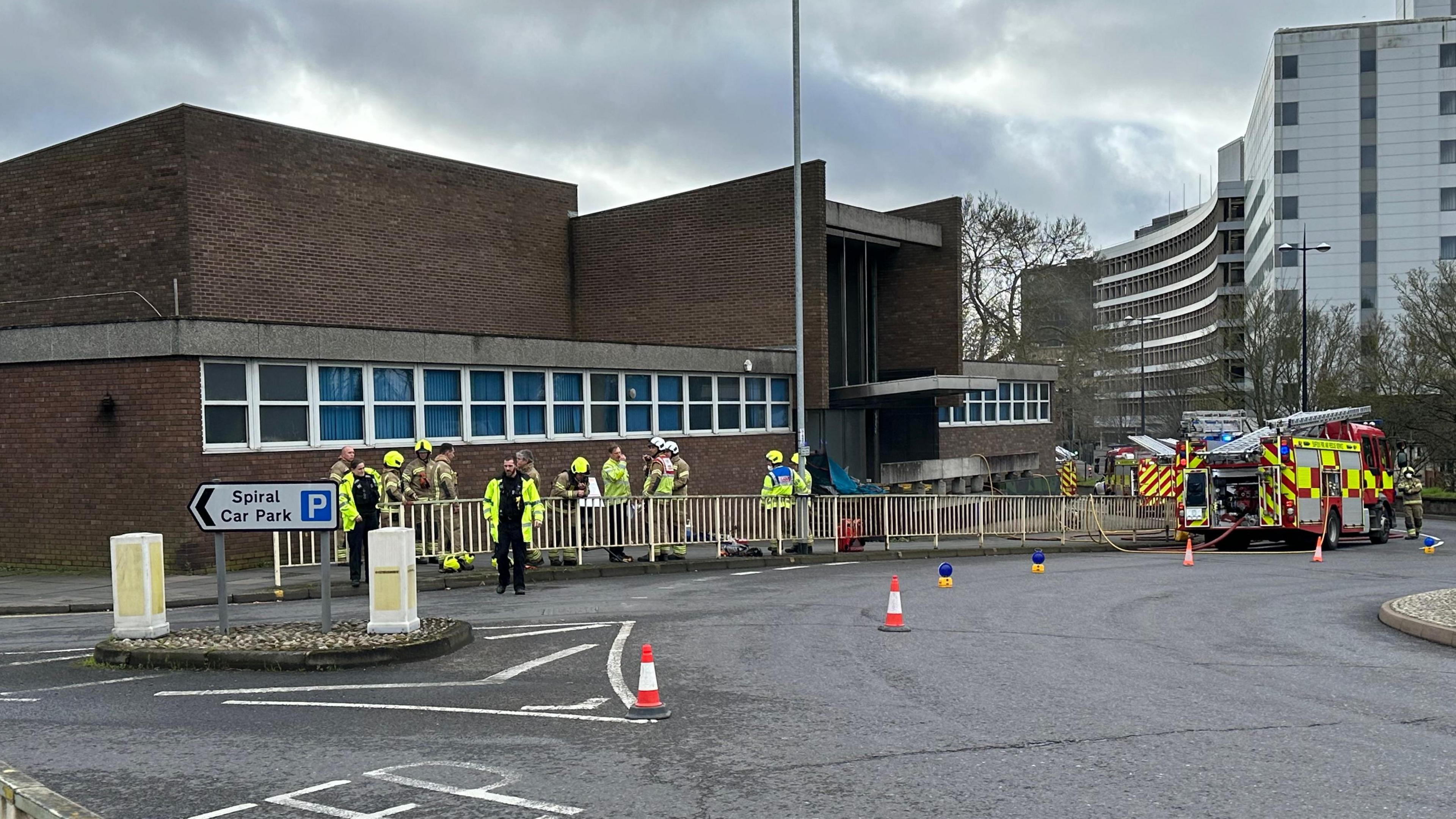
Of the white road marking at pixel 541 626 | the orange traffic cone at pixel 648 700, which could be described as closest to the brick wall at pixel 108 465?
the white road marking at pixel 541 626

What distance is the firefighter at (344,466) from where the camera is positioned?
56.4 feet

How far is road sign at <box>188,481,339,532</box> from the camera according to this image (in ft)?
38.4

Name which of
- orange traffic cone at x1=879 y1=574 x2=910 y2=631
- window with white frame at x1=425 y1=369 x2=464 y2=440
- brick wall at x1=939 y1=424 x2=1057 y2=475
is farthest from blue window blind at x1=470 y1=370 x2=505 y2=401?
brick wall at x1=939 y1=424 x2=1057 y2=475

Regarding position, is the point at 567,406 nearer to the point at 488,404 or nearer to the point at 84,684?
the point at 488,404

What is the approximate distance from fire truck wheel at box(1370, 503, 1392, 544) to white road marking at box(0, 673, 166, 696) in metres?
26.5

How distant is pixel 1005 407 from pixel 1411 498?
17203 millimetres

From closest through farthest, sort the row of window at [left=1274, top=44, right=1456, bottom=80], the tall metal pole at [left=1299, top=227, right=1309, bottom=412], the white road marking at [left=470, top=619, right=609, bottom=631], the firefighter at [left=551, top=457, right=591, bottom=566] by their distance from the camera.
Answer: the white road marking at [left=470, top=619, right=609, bottom=631] → the firefighter at [left=551, top=457, right=591, bottom=566] → the tall metal pole at [left=1299, top=227, right=1309, bottom=412] → the row of window at [left=1274, top=44, right=1456, bottom=80]

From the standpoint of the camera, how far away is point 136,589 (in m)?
11.4

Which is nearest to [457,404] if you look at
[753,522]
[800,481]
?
[753,522]

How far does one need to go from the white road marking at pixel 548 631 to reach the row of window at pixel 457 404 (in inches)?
→ 334

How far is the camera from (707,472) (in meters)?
29.2

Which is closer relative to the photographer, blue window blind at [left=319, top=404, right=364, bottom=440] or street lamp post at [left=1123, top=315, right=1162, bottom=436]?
blue window blind at [left=319, top=404, right=364, bottom=440]

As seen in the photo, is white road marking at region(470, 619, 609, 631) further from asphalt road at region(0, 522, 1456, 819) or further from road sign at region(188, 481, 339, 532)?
road sign at region(188, 481, 339, 532)

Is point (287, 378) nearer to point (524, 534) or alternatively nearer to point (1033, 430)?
point (524, 534)
